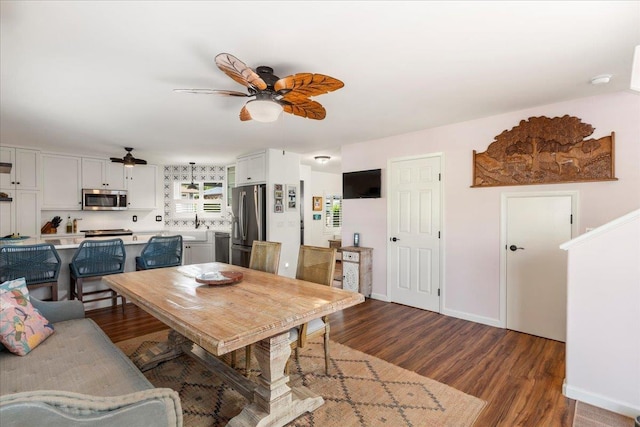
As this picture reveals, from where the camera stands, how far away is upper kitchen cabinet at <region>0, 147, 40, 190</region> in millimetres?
4957

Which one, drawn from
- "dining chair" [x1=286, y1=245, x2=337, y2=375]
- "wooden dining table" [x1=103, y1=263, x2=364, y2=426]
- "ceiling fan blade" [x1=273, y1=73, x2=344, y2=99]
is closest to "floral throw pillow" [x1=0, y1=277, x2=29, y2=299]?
"wooden dining table" [x1=103, y1=263, x2=364, y2=426]

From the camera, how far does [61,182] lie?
5.62 metres

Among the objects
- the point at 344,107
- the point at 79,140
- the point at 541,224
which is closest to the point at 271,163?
the point at 344,107

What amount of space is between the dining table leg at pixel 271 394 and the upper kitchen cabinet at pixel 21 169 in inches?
223

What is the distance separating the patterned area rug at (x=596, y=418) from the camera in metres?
1.93

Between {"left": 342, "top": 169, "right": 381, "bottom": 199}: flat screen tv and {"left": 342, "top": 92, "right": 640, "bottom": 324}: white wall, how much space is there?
10 centimetres

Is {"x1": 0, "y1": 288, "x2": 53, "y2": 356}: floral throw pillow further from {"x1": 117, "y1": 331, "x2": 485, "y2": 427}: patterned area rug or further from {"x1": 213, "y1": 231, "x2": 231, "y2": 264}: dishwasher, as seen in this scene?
{"x1": 213, "y1": 231, "x2": 231, "y2": 264}: dishwasher

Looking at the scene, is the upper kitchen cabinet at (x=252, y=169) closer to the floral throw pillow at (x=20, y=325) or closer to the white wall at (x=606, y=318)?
the floral throw pillow at (x=20, y=325)

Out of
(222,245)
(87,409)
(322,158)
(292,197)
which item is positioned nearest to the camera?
(87,409)

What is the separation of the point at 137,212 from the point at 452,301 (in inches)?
250

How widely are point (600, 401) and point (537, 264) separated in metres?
1.43

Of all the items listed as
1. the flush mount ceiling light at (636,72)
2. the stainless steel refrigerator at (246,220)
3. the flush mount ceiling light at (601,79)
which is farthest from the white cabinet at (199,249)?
the flush mount ceiling light at (636,72)

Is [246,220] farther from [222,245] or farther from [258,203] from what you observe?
[222,245]

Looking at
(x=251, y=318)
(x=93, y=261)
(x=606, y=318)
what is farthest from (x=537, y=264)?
(x=93, y=261)
